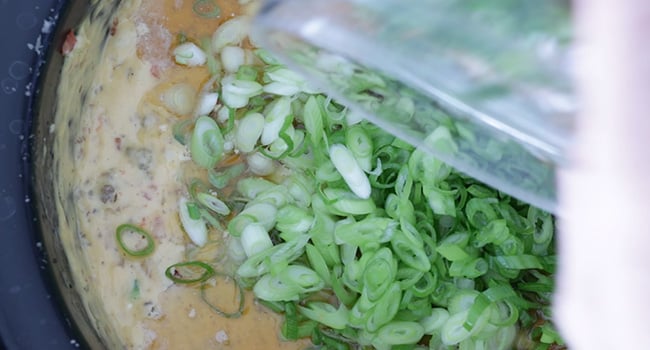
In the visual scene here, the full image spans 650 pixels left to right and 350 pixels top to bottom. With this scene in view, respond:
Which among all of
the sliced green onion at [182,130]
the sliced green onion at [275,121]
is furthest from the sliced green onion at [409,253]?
the sliced green onion at [182,130]

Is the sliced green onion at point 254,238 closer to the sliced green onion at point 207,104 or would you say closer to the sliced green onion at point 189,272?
the sliced green onion at point 189,272

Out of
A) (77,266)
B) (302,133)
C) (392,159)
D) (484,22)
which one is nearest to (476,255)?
(392,159)

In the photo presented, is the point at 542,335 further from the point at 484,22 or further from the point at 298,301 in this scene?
the point at 484,22

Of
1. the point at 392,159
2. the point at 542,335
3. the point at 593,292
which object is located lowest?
the point at 542,335

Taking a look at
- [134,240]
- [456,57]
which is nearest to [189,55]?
[134,240]

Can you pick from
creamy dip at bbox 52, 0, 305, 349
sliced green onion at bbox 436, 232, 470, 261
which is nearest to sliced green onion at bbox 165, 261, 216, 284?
creamy dip at bbox 52, 0, 305, 349

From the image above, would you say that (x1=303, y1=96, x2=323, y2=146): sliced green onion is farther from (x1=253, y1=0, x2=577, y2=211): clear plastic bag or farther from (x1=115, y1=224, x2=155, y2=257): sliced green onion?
(x1=253, y1=0, x2=577, y2=211): clear plastic bag

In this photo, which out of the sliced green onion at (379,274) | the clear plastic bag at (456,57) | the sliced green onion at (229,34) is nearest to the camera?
the clear plastic bag at (456,57)
